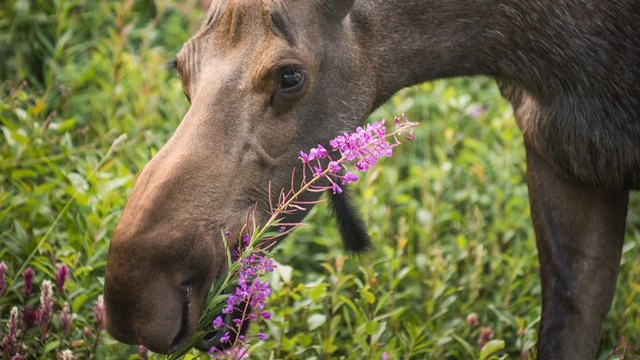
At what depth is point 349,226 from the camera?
10.8 feet

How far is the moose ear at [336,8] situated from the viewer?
2.79 metres

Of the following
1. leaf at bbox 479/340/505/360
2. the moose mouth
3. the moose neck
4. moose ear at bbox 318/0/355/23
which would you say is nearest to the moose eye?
moose ear at bbox 318/0/355/23

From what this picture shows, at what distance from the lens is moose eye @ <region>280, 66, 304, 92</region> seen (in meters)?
2.67

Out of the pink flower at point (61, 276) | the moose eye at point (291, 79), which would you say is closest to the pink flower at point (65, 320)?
the pink flower at point (61, 276)

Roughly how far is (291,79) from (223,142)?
0.93ft

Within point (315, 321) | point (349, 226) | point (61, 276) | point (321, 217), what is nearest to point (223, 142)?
point (61, 276)

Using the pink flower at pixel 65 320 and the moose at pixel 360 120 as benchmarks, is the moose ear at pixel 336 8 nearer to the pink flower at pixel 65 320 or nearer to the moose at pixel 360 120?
the moose at pixel 360 120

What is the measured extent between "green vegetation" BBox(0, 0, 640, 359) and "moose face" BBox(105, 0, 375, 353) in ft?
1.99

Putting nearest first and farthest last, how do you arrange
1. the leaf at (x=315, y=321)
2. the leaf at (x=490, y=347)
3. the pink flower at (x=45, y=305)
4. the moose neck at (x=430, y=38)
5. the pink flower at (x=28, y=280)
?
the pink flower at (x=45, y=305) → the pink flower at (x=28, y=280) → the moose neck at (x=430, y=38) → the leaf at (x=490, y=347) → the leaf at (x=315, y=321)

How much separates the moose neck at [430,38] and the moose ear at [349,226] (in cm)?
40

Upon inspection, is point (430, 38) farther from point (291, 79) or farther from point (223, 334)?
point (223, 334)

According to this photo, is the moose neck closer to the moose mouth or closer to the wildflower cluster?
the moose mouth

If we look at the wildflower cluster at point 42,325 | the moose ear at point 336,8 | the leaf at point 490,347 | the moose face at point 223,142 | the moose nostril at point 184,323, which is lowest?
the leaf at point 490,347

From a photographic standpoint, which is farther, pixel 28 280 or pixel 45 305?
pixel 28 280
